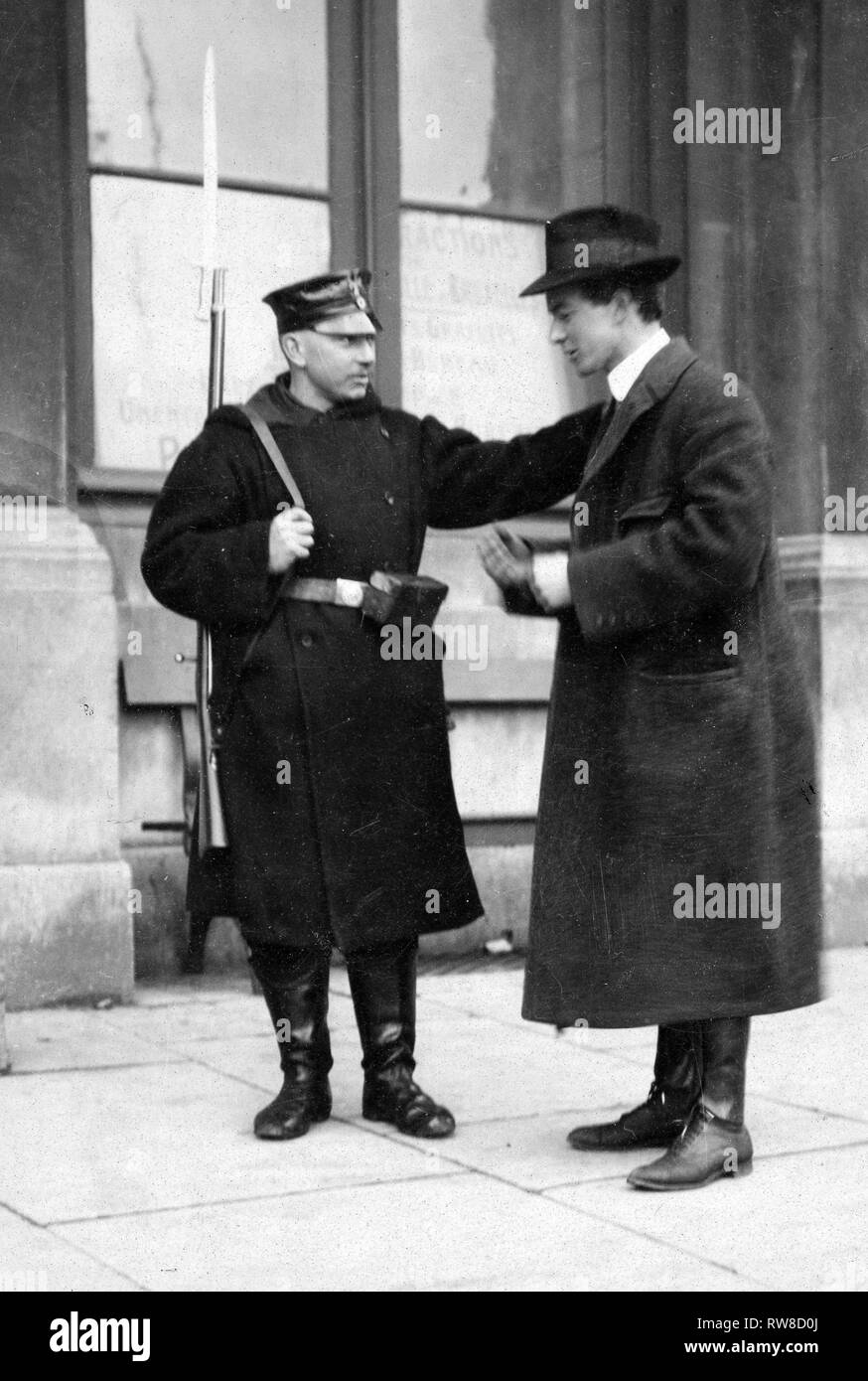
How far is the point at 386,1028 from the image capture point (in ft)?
15.1

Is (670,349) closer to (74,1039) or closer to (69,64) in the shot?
(74,1039)

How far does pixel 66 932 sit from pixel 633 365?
2.93 m

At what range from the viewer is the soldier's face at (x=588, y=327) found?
13.8ft

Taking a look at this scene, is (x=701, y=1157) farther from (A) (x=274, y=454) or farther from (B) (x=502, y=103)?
(B) (x=502, y=103)

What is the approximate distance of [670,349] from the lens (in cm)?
417

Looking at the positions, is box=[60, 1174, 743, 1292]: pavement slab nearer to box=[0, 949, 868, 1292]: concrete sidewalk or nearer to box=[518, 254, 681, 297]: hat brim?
box=[0, 949, 868, 1292]: concrete sidewalk

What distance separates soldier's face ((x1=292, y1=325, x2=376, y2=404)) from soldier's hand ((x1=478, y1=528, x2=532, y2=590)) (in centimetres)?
62

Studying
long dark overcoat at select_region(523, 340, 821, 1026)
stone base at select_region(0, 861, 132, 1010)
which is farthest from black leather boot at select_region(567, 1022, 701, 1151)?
stone base at select_region(0, 861, 132, 1010)

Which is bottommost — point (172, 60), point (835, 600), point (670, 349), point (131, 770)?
point (131, 770)

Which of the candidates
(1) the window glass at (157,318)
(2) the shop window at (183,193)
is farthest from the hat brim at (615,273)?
(2) the shop window at (183,193)

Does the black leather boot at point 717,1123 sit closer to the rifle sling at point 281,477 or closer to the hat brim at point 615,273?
the rifle sling at point 281,477

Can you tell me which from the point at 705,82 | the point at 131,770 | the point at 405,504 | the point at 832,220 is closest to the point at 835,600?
the point at 832,220

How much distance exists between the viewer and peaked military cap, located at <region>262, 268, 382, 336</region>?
4.51 metres

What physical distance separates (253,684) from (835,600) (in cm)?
360
